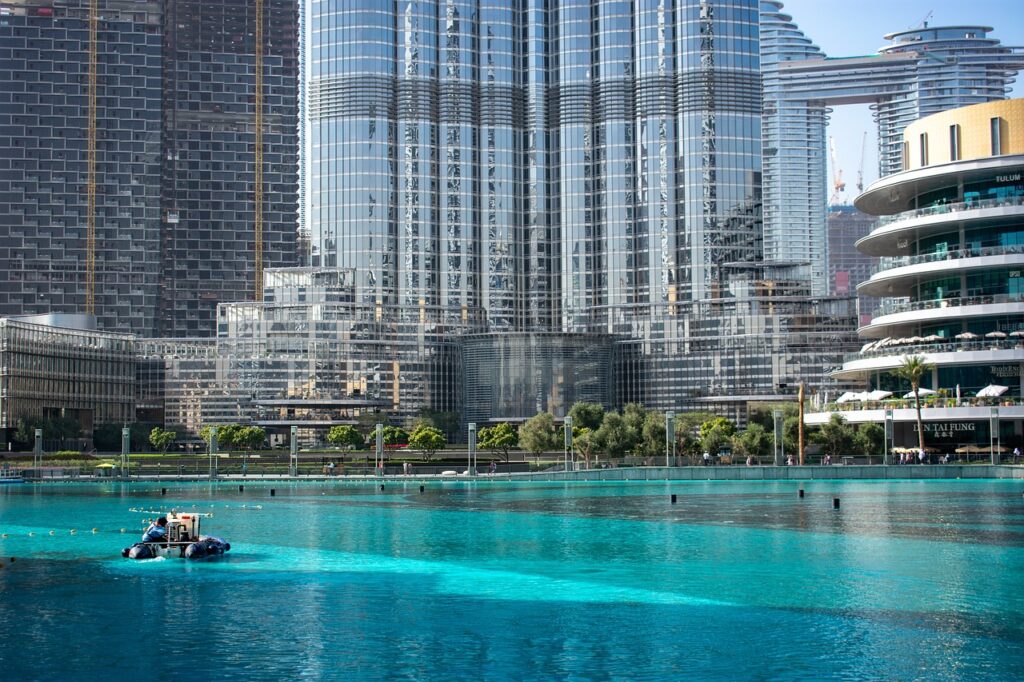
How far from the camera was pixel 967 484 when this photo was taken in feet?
350

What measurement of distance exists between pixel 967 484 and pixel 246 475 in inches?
2714

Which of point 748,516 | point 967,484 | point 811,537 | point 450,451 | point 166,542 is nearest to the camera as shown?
point 166,542

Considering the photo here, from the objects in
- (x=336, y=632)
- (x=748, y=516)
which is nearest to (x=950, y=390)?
(x=748, y=516)

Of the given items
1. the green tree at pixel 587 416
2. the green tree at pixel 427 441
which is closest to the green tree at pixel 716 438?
the green tree at pixel 587 416

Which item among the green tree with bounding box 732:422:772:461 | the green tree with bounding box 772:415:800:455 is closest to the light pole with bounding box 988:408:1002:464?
the green tree with bounding box 772:415:800:455

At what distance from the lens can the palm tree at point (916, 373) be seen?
125 metres

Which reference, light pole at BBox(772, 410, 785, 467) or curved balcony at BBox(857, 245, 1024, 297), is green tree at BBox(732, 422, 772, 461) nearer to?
light pole at BBox(772, 410, 785, 467)

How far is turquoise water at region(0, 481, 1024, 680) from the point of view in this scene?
37812mm

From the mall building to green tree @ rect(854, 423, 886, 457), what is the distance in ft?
3.85

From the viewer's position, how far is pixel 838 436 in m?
135

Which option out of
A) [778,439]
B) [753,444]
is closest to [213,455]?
[753,444]

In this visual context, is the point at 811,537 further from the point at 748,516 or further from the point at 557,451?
the point at 557,451

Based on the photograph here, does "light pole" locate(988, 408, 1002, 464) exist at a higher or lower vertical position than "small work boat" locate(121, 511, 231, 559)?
higher

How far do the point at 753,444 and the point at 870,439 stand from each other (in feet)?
40.3
